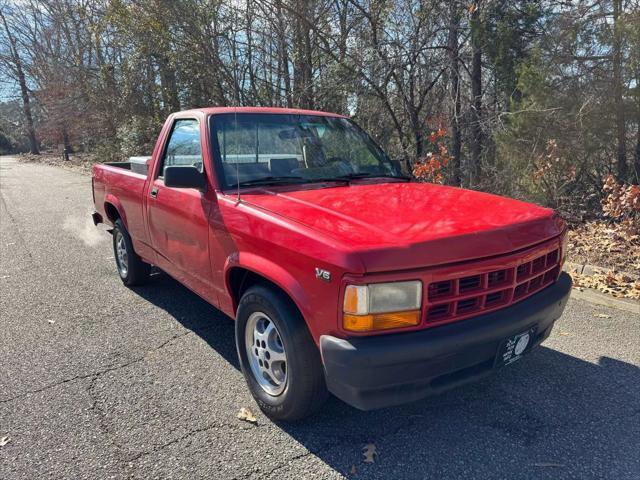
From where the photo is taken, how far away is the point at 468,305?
7.98ft

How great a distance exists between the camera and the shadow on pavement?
8.01 feet

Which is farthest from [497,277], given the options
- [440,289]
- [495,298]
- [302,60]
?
[302,60]

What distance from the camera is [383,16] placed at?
8.69m

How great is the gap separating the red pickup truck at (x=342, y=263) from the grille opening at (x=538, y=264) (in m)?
0.03

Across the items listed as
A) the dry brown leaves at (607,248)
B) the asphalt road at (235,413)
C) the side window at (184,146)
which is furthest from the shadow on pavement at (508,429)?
the dry brown leaves at (607,248)

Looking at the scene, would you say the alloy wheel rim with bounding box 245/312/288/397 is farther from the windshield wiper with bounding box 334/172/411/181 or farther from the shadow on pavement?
the windshield wiper with bounding box 334/172/411/181

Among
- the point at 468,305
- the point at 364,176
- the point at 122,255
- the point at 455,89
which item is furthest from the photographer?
A: the point at 455,89

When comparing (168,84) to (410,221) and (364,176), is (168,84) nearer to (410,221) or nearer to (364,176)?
(364,176)

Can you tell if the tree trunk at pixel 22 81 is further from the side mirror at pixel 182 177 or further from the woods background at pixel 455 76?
the side mirror at pixel 182 177

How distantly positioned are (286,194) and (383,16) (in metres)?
6.90

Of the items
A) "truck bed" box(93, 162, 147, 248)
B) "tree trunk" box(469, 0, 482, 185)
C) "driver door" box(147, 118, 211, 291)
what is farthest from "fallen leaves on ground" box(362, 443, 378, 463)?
"tree trunk" box(469, 0, 482, 185)

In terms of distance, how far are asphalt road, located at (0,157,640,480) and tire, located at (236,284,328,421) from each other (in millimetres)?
175

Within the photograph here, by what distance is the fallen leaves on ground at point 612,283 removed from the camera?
190 inches

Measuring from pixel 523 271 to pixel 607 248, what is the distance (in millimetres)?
3930
